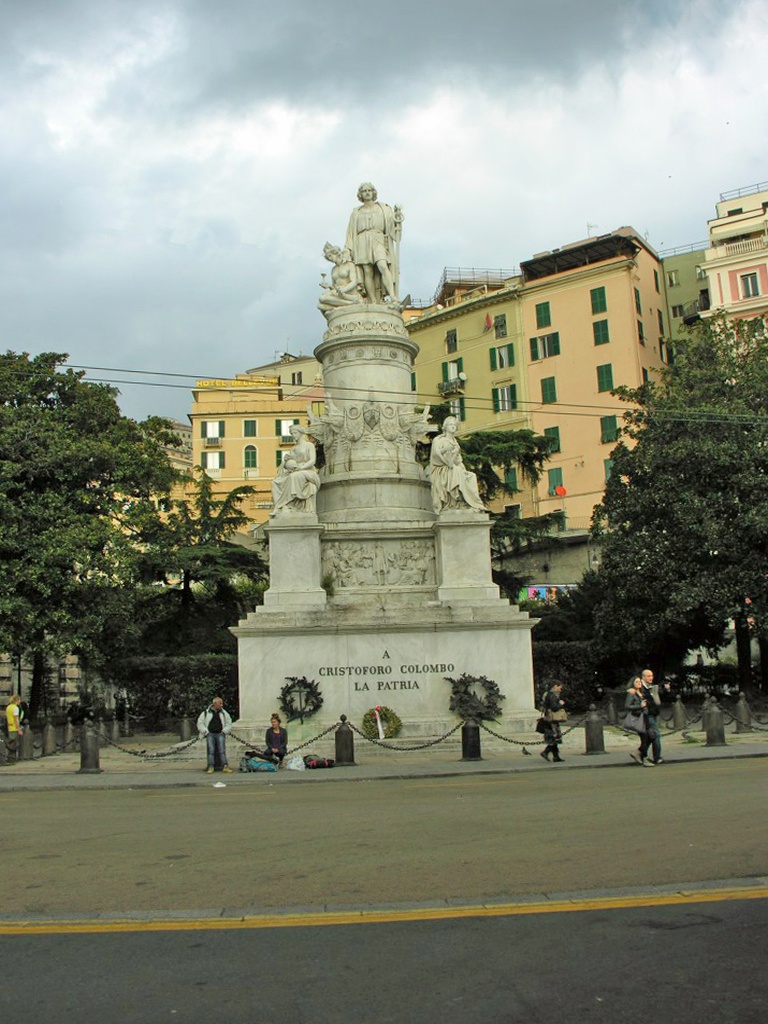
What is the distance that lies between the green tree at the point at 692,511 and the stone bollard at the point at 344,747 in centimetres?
1377

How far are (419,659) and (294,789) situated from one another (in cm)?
783

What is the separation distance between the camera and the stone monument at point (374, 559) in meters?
23.7

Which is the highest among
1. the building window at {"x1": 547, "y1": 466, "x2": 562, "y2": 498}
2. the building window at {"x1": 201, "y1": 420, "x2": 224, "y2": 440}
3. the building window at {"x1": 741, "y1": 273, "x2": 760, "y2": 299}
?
the building window at {"x1": 741, "y1": 273, "x2": 760, "y2": 299}

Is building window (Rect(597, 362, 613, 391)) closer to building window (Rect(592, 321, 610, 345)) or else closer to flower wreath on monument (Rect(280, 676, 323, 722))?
building window (Rect(592, 321, 610, 345))

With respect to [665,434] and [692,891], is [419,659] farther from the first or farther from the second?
[692,891]

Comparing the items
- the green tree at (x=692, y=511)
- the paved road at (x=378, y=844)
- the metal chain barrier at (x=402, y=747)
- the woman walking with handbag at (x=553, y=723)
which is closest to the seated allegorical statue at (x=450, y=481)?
the metal chain barrier at (x=402, y=747)

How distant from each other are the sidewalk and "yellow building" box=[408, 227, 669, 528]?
33.1 m

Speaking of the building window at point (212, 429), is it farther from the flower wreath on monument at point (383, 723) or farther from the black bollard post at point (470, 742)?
the black bollard post at point (470, 742)

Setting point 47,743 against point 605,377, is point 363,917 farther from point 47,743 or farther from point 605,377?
point 605,377

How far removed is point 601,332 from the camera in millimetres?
58344

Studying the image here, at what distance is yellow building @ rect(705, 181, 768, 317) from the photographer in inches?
2192

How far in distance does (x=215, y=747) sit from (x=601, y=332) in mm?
43895

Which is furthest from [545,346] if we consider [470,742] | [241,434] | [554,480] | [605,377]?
[470,742]

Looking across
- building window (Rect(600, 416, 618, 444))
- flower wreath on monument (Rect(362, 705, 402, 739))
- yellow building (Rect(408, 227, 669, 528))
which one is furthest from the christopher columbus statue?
building window (Rect(600, 416, 618, 444))
